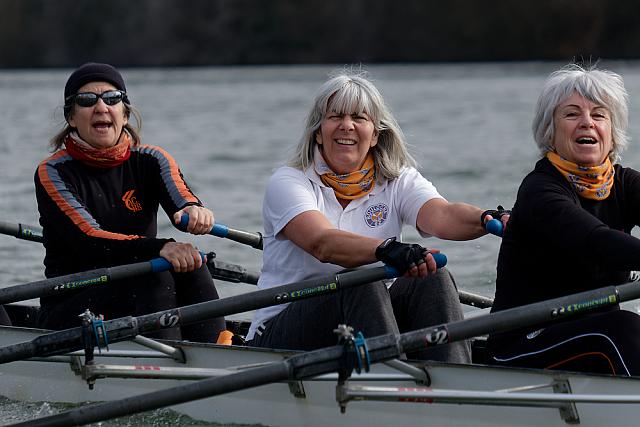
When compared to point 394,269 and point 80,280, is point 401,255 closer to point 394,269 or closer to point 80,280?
point 394,269

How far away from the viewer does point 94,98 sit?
17.7ft

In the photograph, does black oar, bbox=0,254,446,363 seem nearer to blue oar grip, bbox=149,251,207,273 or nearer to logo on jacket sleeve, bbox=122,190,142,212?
blue oar grip, bbox=149,251,207,273

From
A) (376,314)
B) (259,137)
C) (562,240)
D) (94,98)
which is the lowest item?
(376,314)

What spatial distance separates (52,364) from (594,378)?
2366mm

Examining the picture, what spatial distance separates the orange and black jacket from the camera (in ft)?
17.0

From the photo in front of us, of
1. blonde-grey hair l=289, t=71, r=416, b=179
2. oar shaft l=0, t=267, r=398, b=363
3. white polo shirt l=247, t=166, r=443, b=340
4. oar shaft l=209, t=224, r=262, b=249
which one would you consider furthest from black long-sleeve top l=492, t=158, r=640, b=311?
oar shaft l=209, t=224, r=262, b=249

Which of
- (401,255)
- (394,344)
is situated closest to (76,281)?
(401,255)

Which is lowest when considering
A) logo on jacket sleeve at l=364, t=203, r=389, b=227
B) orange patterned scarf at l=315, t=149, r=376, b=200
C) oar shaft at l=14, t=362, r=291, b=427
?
oar shaft at l=14, t=362, r=291, b=427

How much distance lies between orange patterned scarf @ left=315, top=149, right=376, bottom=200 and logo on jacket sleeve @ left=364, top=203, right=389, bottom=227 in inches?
2.7

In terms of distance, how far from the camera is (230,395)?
471 centimetres

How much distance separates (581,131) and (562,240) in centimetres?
43

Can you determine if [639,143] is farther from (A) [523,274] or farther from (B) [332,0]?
(B) [332,0]

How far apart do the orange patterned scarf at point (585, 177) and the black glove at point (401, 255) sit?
0.55 metres

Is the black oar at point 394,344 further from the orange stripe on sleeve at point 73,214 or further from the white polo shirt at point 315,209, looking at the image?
the orange stripe on sleeve at point 73,214
